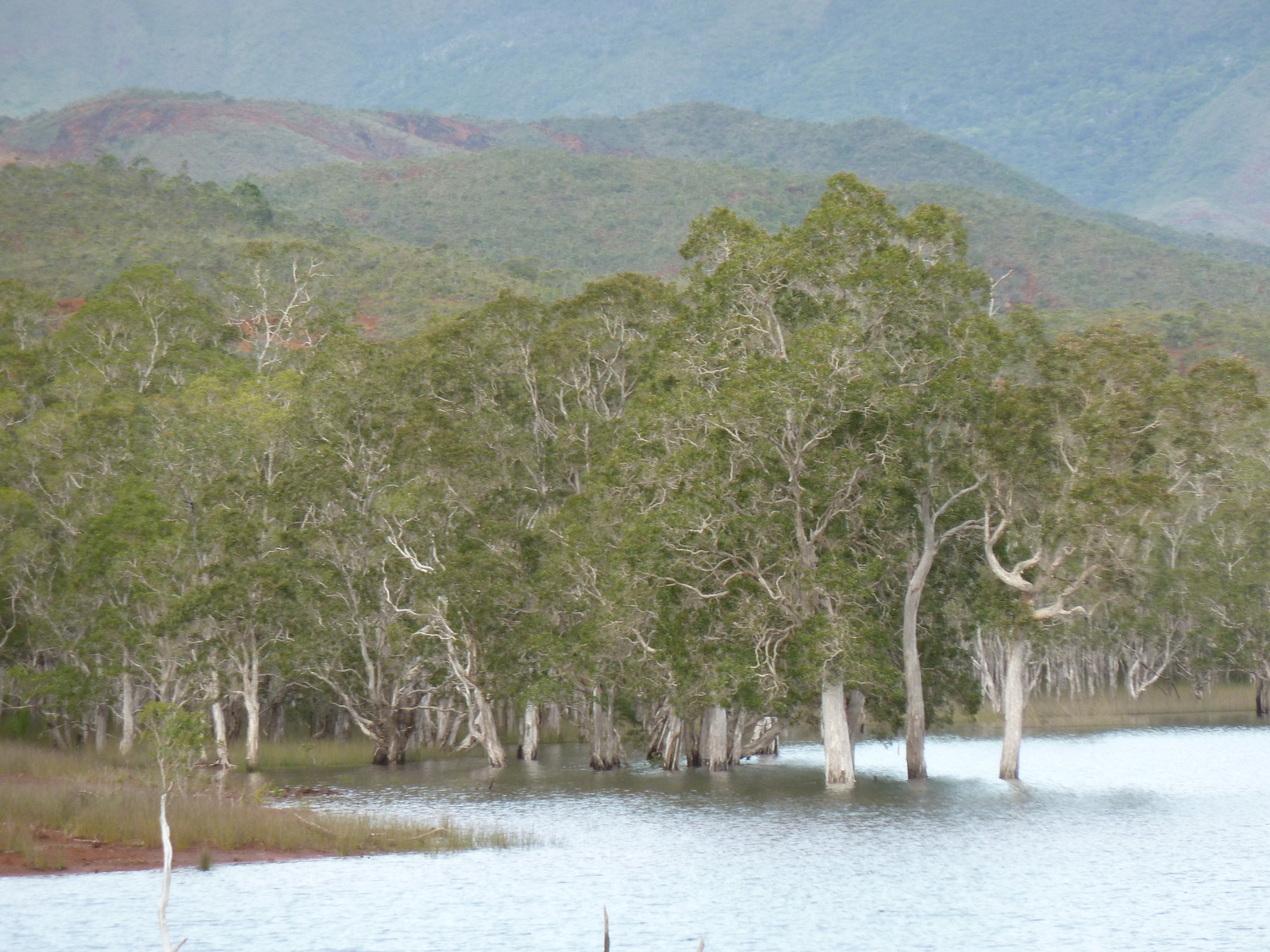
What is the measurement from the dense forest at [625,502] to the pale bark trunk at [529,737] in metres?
0.20

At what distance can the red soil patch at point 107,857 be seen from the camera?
30.4 meters

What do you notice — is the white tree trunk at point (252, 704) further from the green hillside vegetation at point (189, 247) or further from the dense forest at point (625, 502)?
the green hillside vegetation at point (189, 247)

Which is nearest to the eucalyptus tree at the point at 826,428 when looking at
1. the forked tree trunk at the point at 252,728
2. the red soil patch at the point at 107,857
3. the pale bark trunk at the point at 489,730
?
the pale bark trunk at the point at 489,730

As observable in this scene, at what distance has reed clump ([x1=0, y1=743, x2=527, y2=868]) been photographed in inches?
1325

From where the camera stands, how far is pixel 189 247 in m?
121

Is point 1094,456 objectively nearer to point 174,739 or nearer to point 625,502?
point 625,502

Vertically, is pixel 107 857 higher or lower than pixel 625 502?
lower

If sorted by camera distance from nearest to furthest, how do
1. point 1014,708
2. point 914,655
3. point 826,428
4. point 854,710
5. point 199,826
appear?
point 199,826
point 826,428
point 1014,708
point 914,655
point 854,710

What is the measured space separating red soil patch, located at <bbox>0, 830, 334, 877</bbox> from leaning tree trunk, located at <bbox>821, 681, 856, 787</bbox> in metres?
19.2

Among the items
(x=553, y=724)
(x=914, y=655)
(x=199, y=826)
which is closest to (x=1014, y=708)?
(x=914, y=655)

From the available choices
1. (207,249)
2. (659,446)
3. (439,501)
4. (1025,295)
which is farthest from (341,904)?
(1025,295)

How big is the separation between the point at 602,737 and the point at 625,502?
11.4m

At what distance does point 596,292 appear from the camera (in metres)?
62.6

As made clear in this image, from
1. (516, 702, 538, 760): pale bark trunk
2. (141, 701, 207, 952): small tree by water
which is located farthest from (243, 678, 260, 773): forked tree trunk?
(141, 701, 207, 952): small tree by water
